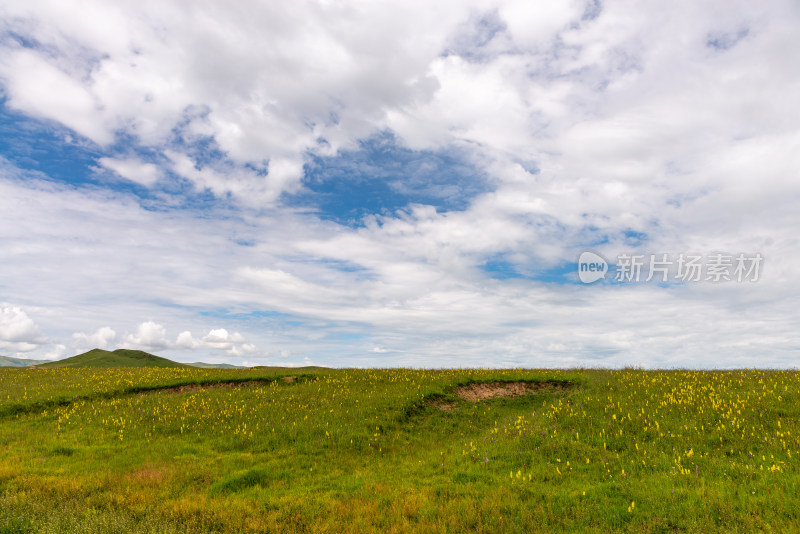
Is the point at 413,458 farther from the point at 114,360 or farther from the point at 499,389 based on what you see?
the point at 114,360

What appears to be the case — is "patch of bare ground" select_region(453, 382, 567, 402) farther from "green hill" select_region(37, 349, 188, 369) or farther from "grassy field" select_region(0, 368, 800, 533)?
"green hill" select_region(37, 349, 188, 369)

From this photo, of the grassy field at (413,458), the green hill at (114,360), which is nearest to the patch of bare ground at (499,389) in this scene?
the grassy field at (413,458)

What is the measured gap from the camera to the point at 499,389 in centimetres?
2641

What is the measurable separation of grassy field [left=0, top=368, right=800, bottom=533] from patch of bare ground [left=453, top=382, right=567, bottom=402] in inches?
10.4

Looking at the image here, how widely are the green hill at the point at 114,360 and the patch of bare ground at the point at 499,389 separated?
180 ft

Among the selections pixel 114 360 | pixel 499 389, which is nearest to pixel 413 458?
pixel 499 389

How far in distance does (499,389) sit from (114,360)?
6039 centimetres

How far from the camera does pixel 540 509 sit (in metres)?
9.77

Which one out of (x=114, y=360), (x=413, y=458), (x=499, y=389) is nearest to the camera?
(x=413, y=458)

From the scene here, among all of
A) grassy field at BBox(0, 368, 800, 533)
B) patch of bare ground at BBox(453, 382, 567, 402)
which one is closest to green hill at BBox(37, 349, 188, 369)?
grassy field at BBox(0, 368, 800, 533)

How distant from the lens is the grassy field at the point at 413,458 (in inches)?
373

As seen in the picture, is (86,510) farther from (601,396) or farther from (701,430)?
(601,396)

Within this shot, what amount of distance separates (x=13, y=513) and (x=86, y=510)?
1650mm

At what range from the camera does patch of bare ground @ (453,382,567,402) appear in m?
25.3
